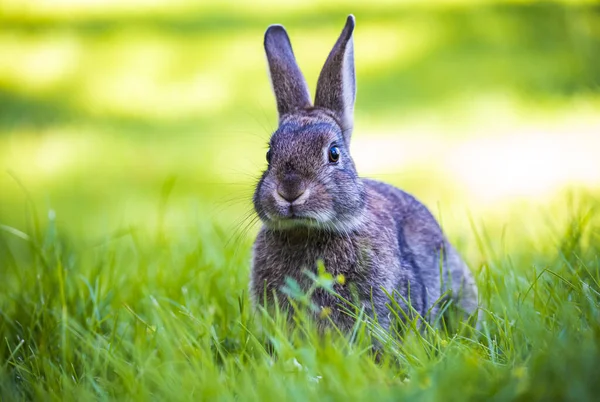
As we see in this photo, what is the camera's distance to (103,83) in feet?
35.9

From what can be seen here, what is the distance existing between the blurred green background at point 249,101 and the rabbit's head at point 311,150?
2231mm

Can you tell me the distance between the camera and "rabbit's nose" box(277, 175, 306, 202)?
12.8 feet

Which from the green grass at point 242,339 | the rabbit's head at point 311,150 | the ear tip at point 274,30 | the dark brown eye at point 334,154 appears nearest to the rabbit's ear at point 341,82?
the rabbit's head at point 311,150

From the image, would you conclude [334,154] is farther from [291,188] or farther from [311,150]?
[291,188]

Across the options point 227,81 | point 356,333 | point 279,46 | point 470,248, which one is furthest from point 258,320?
point 227,81

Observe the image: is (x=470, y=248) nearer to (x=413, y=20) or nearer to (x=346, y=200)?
(x=346, y=200)

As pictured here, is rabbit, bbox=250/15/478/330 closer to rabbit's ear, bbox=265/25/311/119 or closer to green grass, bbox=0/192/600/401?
rabbit's ear, bbox=265/25/311/119

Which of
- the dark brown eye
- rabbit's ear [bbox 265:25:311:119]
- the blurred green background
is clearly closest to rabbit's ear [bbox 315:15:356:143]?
rabbit's ear [bbox 265:25:311:119]

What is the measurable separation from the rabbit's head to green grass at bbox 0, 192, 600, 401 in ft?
1.77

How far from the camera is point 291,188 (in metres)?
3.91

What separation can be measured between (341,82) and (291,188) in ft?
3.15

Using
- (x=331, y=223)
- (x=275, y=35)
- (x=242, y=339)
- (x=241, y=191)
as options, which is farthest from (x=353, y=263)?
(x=241, y=191)

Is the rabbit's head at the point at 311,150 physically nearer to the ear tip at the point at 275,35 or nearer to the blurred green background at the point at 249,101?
the ear tip at the point at 275,35

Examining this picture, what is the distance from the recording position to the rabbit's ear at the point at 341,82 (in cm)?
450
